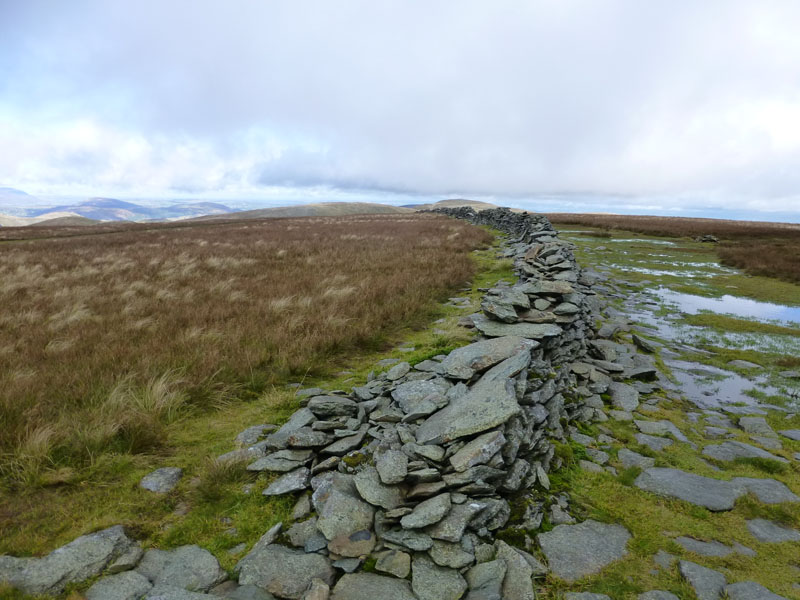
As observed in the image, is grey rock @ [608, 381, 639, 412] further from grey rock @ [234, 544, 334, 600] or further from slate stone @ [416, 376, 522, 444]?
grey rock @ [234, 544, 334, 600]

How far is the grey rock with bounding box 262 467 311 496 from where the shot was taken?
12.2ft

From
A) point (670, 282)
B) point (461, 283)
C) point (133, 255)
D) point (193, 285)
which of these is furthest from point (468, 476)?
point (133, 255)

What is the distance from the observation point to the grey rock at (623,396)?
6060mm

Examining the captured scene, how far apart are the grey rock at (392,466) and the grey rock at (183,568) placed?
1.38 m

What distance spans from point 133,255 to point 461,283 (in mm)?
16292

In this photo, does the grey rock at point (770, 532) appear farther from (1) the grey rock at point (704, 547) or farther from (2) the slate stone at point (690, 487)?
(1) the grey rock at point (704, 547)

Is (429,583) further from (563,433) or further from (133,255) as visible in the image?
(133,255)

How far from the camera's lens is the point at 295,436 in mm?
4246

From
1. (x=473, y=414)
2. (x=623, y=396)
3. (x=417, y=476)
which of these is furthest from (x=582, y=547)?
(x=623, y=396)

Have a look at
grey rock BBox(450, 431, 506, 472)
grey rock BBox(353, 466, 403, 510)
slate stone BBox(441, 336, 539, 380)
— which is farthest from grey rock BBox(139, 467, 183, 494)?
slate stone BBox(441, 336, 539, 380)

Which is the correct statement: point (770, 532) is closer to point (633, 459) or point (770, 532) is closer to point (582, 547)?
point (633, 459)

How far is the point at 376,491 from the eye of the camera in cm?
327

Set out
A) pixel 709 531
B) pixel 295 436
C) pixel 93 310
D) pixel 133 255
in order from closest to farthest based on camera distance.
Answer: pixel 709 531
pixel 295 436
pixel 93 310
pixel 133 255

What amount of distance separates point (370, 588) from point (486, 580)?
801 millimetres
